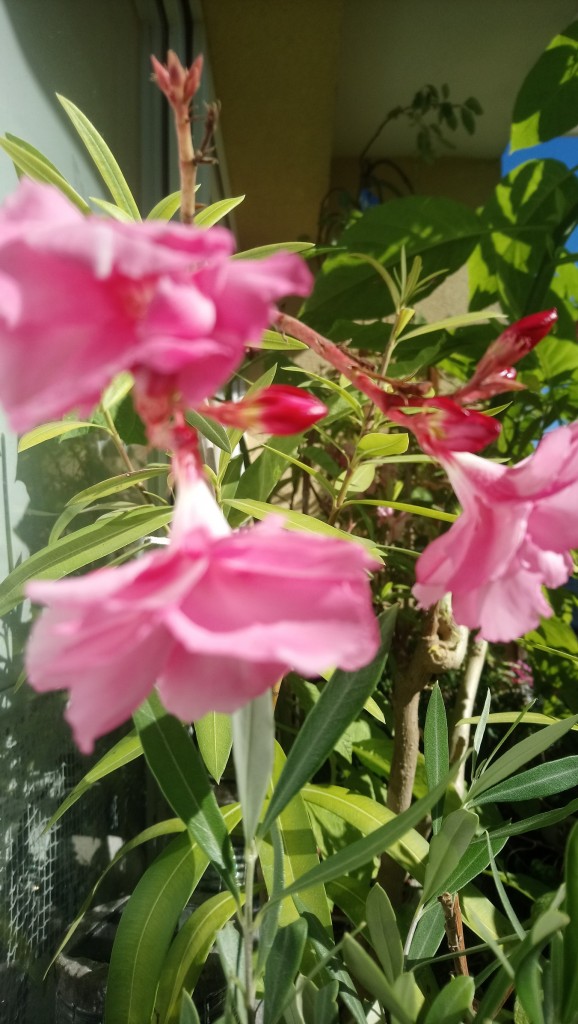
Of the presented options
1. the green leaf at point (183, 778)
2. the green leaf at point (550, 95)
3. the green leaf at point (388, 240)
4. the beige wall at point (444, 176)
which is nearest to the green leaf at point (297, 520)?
the green leaf at point (183, 778)

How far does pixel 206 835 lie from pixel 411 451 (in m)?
0.78

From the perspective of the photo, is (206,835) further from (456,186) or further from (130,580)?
(456,186)

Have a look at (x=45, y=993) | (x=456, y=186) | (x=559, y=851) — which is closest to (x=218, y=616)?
(x=45, y=993)

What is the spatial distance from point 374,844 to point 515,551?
0.17 m

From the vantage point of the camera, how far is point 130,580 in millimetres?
196

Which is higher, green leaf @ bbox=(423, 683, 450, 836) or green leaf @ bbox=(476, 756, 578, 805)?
green leaf @ bbox=(423, 683, 450, 836)

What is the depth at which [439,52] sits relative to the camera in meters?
1.62

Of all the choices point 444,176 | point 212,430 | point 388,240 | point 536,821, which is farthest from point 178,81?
Answer: point 444,176

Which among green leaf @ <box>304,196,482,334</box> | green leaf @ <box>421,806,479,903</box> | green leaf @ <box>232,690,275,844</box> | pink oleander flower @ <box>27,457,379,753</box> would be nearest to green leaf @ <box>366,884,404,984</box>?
green leaf @ <box>421,806,479,903</box>

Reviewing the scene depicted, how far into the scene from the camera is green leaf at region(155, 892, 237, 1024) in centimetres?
50

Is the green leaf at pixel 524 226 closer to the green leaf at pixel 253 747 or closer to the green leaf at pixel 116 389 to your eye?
the green leaf at pixel 116 389

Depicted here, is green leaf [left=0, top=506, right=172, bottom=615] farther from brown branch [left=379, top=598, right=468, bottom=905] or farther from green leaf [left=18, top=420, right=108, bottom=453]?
brown branch [left=379, top=598, right=468, bottom=905]

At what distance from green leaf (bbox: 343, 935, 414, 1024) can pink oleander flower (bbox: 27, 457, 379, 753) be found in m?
0.16

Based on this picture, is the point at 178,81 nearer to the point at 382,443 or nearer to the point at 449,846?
the point at 382,443
